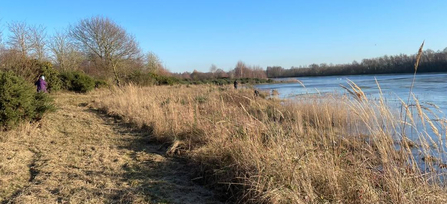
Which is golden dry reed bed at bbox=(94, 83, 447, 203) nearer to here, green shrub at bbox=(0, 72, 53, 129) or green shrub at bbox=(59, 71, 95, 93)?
green shrub at bbox=(0, 72, 53, 129)

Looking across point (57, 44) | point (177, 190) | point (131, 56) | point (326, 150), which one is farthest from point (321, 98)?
point (57, 44)

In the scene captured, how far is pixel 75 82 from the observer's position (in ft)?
54.2

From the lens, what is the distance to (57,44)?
26.3 m

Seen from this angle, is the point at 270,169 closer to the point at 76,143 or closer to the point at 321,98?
the point at 321,98

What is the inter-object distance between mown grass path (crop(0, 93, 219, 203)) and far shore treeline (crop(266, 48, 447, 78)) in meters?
43.1

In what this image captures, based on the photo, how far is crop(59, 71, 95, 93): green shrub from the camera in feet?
53.7

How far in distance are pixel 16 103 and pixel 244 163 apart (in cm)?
474

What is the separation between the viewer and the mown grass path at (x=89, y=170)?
9.62 feet

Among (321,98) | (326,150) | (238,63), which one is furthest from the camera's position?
(238,63)

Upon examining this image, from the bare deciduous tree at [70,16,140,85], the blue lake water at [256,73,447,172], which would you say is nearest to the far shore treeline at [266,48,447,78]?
the blue lake water at [256,73,447,172]

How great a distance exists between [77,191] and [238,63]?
7786 cm

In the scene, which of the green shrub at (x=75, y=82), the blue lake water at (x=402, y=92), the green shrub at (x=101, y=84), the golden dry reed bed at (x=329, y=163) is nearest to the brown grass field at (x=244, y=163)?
the golden dry reed bed at (x=329, y=163)

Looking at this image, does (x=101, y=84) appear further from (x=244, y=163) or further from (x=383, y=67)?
(x=383, y=67)

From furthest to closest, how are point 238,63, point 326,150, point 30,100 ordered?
point 238,63 < point 30,100 < point 326,150
